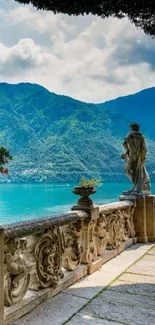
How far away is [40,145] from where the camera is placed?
84.3 metres

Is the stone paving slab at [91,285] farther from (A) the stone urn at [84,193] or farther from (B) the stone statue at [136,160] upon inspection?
(B) the stone statue at [136,160]

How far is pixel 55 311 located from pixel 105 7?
3296mm

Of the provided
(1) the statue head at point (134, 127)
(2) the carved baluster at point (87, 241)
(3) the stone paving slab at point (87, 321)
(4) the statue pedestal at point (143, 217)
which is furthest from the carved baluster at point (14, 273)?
(1) the statue head at point (134, 127)

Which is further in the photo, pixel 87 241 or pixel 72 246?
pixel 87 241

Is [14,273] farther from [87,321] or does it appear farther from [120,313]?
[120,313]

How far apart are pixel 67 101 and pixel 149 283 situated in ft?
358

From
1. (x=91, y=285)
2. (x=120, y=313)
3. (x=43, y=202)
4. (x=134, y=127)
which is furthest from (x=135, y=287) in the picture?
(x=43, y=202)

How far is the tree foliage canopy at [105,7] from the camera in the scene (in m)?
3.67

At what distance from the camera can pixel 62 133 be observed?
289ft

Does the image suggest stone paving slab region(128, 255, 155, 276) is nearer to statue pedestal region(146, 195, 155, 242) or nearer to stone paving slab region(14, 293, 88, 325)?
stone paving slab region(14, 293, 88, 325)

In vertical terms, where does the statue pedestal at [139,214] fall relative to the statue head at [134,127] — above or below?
Result: below

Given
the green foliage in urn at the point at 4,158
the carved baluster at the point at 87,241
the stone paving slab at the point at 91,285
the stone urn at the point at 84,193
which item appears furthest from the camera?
the stone urn at the point at 84,193

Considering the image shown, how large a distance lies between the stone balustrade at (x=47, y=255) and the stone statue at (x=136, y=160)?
1.65m

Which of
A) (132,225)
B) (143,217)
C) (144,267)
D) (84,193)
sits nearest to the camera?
(84,193)
